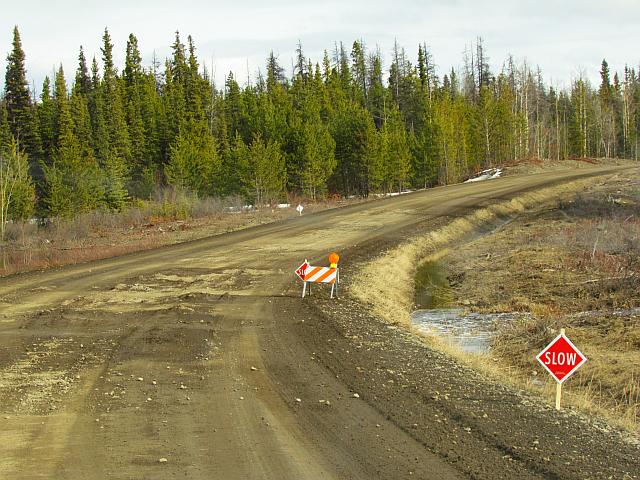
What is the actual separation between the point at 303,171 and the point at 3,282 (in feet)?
108

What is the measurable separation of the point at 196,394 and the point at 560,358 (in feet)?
16.4

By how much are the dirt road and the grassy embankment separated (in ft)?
7.35

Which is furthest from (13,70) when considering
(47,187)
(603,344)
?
(603,344)

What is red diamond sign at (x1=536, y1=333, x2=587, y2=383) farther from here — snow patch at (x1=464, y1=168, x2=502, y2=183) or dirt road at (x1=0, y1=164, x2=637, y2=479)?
snow patch at (x1=464, y1=168, x2=502, y2=183)

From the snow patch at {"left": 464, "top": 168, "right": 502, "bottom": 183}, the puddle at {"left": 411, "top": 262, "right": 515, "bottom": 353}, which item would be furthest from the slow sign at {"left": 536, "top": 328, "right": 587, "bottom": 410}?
the snow patch at {"left": 464, "top": 168, "right": 502, "bottom": 183}

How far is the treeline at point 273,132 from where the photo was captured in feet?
159

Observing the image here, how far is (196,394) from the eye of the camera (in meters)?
8.59

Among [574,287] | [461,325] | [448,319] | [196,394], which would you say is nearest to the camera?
[196,394]

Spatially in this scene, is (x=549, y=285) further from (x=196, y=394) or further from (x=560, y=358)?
(x=196, y=394)

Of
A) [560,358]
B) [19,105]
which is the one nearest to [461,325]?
[560,358]

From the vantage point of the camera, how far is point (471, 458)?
6.45 meters

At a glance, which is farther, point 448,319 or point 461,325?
point 448,319

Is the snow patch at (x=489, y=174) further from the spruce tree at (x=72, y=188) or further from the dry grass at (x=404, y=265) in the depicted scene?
the spruce tree at (x=72, y=188)

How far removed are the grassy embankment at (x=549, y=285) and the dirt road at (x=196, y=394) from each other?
2.24m
